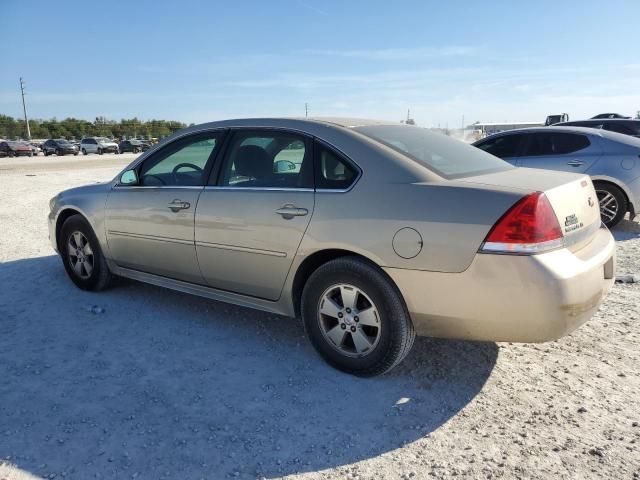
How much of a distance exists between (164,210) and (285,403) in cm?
194

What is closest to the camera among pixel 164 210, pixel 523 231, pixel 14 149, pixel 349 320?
pixel 523 231

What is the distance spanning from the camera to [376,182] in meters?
3.04

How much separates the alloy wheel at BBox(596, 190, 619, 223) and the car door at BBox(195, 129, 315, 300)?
221 inches

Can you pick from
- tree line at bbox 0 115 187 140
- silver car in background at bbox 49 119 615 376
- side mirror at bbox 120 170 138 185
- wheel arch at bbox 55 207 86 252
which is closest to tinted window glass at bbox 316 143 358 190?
silver car in background at bbox 49 119 615 376

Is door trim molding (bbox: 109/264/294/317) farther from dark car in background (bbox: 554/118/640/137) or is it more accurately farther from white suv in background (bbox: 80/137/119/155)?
white suv in background (bbox: 80/137/119/155)

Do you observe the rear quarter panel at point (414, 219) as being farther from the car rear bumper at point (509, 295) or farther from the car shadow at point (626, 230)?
the car shadow at point (626, 230)

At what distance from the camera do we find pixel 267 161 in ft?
12.1

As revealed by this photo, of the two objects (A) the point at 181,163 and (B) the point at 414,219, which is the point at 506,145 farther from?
(B) the point at 414,219

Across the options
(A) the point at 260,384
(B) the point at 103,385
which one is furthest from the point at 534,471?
(B) the point at 103,385

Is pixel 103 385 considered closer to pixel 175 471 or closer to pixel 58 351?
pixel 58 351

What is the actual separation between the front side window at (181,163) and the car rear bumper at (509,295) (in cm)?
185

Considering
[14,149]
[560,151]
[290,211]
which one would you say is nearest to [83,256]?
[290,211]

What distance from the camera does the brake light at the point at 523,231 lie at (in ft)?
8.61

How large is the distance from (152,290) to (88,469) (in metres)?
2.74
